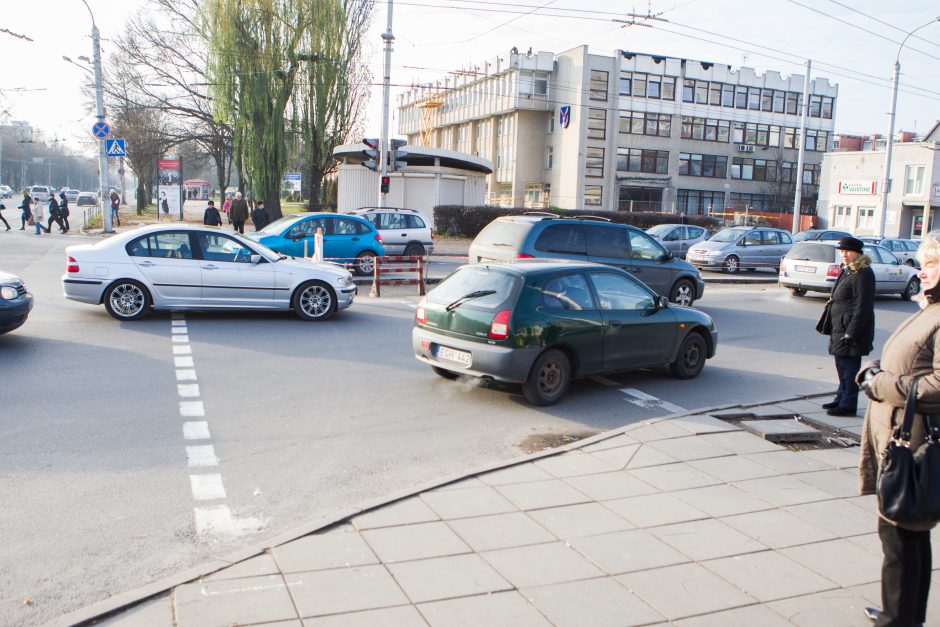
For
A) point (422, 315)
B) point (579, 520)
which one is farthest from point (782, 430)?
point (422, 315)

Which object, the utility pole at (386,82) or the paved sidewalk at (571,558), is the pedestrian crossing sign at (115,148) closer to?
the utility pole at (386,82)

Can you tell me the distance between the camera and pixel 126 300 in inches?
487

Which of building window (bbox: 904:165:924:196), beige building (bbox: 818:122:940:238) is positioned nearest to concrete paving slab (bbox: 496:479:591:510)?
beige building (bbox: 818:122:940:238)

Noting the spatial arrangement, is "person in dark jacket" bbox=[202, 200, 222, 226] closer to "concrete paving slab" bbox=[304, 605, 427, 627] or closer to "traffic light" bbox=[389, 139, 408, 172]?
"traffic light" bbox=[389, 139, 408, 172]

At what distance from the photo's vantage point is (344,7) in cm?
3481

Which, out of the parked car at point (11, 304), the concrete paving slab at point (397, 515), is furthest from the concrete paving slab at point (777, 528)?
the parked car at point (11, 304)

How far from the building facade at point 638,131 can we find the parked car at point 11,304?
5003 cm

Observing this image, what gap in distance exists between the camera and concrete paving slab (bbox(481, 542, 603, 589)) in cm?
438

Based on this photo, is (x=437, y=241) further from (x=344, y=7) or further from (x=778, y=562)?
(x=778, y=562)

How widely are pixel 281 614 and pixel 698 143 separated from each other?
69194mm

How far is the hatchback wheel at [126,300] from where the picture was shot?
40.2 ft

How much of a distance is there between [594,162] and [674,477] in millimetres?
59116

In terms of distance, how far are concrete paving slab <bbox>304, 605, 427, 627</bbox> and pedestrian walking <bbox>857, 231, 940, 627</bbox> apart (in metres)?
2.21

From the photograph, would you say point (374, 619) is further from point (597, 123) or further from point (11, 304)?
point (597, 123)
